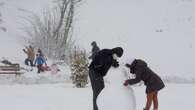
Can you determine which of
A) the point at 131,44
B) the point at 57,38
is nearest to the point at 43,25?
the point at 57,38

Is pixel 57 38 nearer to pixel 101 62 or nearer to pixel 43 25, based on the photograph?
pixel 43 25

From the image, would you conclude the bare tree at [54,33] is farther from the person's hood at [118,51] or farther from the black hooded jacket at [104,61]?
the person's hood at [118,51]

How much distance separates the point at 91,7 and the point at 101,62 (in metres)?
41.8

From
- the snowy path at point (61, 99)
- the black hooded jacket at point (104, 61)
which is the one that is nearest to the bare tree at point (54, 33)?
the snowy path at point (61, 99)

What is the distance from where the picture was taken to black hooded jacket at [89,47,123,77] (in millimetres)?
12688

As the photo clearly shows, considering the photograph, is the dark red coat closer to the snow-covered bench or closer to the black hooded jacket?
the black hooded jacket

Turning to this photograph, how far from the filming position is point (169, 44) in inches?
1849

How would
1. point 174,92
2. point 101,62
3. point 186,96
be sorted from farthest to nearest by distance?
point 174,92 → point 186,96 → point 101,62

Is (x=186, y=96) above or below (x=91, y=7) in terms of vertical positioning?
below

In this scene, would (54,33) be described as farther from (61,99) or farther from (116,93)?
(116,93)

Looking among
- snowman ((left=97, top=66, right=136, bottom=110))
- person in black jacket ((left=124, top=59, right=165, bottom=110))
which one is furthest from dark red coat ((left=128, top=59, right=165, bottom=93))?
snowman ((left=97, top=66, right=136, bottom=110))

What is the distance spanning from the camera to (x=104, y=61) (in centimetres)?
1289

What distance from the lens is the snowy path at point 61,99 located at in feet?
57.6

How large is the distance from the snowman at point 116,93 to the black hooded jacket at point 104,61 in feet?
0.75
